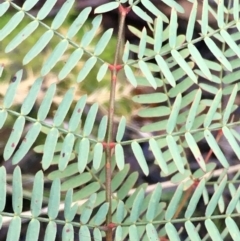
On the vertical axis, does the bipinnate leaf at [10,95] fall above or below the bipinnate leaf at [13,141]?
above

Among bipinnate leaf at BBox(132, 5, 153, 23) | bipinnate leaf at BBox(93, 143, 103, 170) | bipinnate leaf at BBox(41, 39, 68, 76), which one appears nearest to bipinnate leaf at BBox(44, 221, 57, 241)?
bipinnate leaf at BBox(93, 143, 103, 170)

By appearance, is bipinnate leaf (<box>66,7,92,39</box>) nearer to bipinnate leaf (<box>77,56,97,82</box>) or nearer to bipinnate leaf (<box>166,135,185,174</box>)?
bipinnate leaf (<box>77,56,97,82</box>)

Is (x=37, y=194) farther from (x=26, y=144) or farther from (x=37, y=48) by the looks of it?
(x=37, y=48)

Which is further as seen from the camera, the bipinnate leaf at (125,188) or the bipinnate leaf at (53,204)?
the bipinnate leaf at (125,188)

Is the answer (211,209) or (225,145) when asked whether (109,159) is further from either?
(225,145)

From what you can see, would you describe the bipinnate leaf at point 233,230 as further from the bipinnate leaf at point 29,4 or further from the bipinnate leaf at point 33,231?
the bipinnate leaf at point 29,4

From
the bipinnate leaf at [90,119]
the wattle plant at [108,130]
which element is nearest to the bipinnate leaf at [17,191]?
the wattle plant at [108,130]

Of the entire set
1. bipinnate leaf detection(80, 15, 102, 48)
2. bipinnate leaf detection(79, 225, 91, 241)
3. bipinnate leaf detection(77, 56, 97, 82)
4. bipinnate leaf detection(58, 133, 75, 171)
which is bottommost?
bipinnate leaf detection(79, 225, 91, 241)

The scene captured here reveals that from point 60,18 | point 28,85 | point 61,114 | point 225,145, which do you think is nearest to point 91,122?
point 61,114

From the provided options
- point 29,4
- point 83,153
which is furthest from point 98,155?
point 29,4

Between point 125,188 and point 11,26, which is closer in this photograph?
point 11,26

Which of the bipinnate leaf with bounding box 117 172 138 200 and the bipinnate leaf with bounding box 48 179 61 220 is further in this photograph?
the bipinnate leaf with bounding box 117 172 138 200
